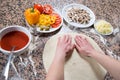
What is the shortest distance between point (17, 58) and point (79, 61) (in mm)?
282

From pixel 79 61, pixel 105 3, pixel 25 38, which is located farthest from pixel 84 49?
pixel 105 3

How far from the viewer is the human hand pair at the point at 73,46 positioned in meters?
0.89

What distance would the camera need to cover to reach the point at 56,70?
31.9 inches

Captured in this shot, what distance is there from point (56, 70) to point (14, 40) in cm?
23

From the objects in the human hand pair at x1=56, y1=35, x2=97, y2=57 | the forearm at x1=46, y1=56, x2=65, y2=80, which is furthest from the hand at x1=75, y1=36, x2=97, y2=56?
the forearm at x1=46, y1=56, x2=65, y2=80

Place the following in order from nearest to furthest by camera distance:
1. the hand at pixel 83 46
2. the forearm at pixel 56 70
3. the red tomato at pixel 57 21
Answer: the forearm at pixel 56 70 < the hand at pixel 83 46 < the red tomato at pixel 57 21

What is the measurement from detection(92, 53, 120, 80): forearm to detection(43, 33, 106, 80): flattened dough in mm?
32

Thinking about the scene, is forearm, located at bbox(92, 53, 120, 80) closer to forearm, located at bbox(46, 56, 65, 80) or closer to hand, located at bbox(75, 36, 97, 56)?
hand, located at bbox(75, 36, 97, 56)

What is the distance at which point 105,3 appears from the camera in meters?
1.26

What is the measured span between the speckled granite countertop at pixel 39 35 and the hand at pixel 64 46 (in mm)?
81

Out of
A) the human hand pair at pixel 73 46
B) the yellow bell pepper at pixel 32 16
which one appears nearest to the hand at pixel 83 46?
the human hand pair at pixel 73 46

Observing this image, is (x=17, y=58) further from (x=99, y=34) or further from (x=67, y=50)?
(x=99, y=34)

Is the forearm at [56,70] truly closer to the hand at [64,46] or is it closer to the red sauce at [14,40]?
the hand at [64,46]

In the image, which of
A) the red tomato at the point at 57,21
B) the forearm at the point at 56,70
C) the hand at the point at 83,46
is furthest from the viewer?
the red tomato at the point at 57,21
